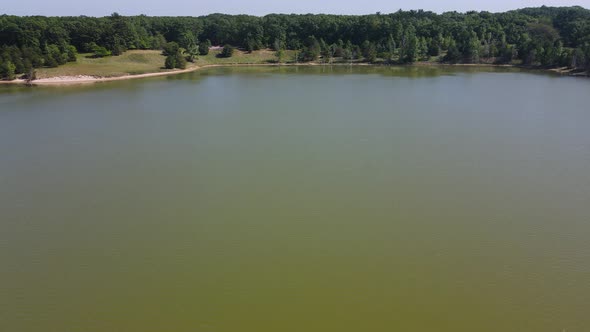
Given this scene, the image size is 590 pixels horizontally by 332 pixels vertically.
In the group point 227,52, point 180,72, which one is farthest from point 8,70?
point 227,52

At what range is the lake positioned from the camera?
648 cm

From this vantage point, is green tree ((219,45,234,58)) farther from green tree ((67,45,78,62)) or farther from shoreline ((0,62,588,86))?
green tree ((67,45,78,62))

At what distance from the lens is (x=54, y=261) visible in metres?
7.75

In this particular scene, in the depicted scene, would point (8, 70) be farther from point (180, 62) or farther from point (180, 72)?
point (180, 62)

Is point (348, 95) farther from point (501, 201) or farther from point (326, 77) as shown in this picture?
point (501, 201)

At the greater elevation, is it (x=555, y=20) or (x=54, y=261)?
(x=555, y=20)

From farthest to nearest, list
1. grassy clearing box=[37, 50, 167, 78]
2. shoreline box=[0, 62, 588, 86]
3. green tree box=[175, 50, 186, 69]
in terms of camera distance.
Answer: green tree box=[175, 50, 186, 69] → grassy clearing box=[37, 50, 167, 78] → shoreline box=[0, 62, 588, 86]

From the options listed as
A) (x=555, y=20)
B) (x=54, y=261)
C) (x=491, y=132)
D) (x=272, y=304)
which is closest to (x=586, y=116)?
(x=491, y=132)

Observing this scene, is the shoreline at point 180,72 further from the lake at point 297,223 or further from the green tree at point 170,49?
the lake at point 297,223

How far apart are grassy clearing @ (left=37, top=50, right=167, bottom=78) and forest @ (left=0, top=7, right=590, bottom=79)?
2.77 feet

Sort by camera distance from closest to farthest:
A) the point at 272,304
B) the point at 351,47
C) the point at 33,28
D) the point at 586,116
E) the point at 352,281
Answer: the point at 272,304 → the point at 352,281 → the point at 586,116 → the point at 33,28 → the point at 351,47

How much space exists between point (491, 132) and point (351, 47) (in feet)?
109

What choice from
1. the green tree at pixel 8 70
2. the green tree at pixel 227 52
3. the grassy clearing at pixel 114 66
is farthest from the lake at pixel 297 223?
the green tree at pixel 227 52

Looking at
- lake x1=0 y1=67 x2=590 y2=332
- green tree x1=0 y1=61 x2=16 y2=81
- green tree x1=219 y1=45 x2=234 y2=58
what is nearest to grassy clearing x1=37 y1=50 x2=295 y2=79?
green tree x1=219 y1=45 x2=234 y2=58
